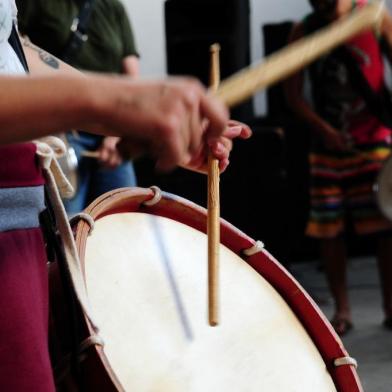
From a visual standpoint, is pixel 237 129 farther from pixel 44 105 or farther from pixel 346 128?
pixel 346 128

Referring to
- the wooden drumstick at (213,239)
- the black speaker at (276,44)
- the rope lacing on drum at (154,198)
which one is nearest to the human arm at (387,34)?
the black speaker at (276,44)

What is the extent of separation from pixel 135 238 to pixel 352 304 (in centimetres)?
256

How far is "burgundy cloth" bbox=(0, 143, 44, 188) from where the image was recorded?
0.78 metres

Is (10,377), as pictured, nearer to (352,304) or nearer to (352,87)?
(352,87)

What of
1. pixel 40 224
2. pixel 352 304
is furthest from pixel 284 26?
pixel 40 224

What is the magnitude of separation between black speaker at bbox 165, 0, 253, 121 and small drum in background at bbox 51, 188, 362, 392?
2.65 m

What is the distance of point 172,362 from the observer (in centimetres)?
94

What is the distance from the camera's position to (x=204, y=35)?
3885 millimetres

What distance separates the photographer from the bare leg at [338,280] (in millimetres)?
2955

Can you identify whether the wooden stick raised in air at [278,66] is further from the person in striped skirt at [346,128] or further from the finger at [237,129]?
the person in striped skirt at [346,128]

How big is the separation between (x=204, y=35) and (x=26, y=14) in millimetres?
1697

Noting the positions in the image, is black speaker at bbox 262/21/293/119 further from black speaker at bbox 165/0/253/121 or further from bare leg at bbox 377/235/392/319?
bare leg at bbox 377/235/392/319

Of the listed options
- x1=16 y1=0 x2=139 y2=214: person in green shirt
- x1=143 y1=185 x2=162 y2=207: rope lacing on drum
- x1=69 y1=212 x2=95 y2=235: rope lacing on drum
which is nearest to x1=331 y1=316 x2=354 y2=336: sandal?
x1=16 y1=0 x2=139 y2=214: person in green shirt

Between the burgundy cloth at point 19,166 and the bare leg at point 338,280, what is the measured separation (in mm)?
2215
